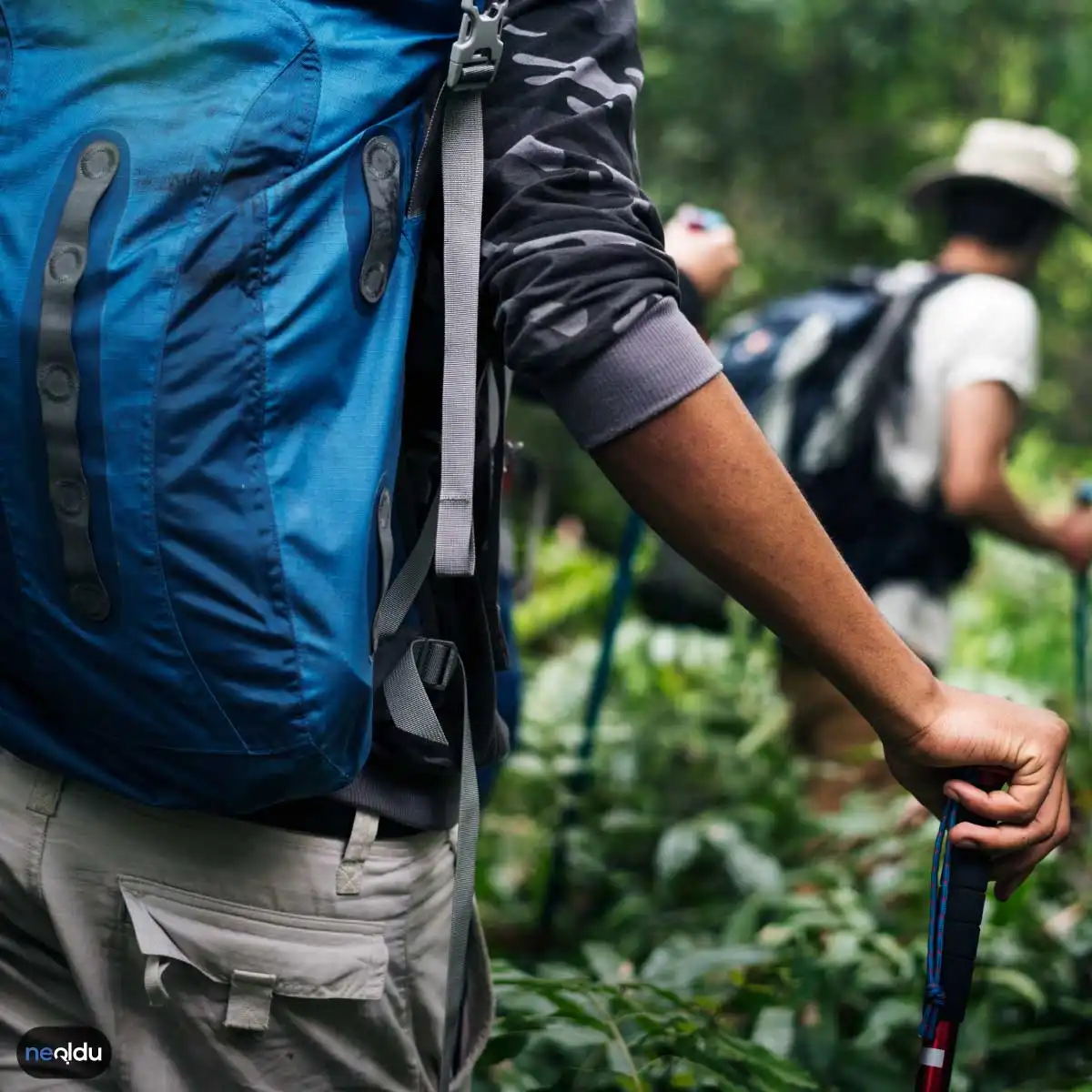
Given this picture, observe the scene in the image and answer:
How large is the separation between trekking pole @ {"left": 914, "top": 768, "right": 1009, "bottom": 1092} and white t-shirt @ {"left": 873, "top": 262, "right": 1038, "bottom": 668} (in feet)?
7.74

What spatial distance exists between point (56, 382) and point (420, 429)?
40cm

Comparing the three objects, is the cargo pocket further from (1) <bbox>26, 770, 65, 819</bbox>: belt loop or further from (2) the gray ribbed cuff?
(2) the gray ribbed cuff

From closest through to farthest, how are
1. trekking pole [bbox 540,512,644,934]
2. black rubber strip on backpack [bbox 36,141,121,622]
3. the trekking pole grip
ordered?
black rubber strip on backpack [bbox 36,141,121,622] → the trekking pole grip → trekking pole [bbox 540,512,644,934]

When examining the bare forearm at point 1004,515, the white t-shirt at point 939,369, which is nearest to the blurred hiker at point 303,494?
the bare forearm at point 1004,515

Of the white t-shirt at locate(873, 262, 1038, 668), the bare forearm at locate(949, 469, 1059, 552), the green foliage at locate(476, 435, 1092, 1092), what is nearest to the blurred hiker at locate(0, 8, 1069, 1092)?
the green foliage at locate(476, 435, 1092, 1092)

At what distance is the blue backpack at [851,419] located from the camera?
4180 mm

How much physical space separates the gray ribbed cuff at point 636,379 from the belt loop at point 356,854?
0.47 m

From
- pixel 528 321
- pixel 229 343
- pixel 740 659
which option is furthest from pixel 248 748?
pixel 740 659

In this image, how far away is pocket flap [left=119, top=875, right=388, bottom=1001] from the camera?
152 centimetres

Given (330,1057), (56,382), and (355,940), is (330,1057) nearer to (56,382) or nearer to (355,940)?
(355,940)

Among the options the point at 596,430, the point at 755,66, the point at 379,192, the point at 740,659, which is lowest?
the point at 740,659

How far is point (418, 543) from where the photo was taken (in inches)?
59.7

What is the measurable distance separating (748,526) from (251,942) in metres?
0.65

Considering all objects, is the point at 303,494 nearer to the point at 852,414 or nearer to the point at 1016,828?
the point at 1016,828
